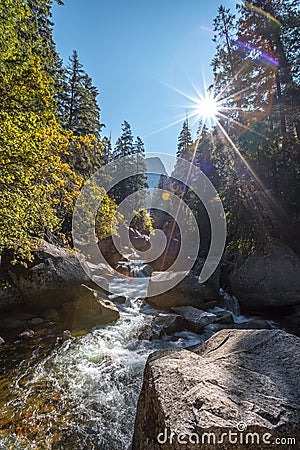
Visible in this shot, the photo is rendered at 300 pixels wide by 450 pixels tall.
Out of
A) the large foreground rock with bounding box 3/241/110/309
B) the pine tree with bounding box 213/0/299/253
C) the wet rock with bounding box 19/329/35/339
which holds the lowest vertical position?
the wet rock with bounding box 19/329/35/339

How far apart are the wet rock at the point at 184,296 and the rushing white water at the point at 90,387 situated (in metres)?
2.62

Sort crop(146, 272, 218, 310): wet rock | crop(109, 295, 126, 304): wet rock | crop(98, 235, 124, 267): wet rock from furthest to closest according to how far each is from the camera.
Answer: crop(98, 235, 124, 267): wet rock < crop(109, 295, 126, 304): wet rock < crop(146, 272, 218, 310): wet rock

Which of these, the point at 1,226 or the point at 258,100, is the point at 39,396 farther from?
the point at 258,100

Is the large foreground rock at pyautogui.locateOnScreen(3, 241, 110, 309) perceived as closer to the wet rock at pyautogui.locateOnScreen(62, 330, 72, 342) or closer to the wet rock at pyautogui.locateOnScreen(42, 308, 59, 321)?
the wet rock at pyautogui.locateOnScreen(42, 308, 59, 321)

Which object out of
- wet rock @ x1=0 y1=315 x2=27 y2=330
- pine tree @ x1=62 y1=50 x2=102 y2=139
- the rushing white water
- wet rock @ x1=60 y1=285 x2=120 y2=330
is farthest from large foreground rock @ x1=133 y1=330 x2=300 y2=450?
pine tree @ x1=62 y1=50 x2=102 y2=139

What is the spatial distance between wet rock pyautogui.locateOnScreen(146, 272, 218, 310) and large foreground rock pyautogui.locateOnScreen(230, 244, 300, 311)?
4.94 ft

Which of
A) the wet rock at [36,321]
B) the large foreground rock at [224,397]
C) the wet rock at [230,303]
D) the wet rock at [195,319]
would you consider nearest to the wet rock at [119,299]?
the wet rock at [195,319]

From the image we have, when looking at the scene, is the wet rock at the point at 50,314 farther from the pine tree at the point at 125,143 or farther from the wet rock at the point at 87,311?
the pine tree at the point at 125,143

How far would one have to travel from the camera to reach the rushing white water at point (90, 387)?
12.3 ft

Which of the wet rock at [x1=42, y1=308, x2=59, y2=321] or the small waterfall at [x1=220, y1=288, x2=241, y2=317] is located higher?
the wet rock at [x1=42, y1=308, x2=59, y2=321]

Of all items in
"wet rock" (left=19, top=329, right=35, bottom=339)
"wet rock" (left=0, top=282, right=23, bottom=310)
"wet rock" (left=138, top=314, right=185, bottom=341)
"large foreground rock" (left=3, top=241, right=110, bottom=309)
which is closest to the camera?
"wet rock" (left=19, top=329, right=35, bottom=339)

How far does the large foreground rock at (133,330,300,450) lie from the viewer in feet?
6.72

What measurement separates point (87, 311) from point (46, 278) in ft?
6.74

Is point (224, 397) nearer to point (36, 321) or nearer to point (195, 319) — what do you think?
point (195, 319)
